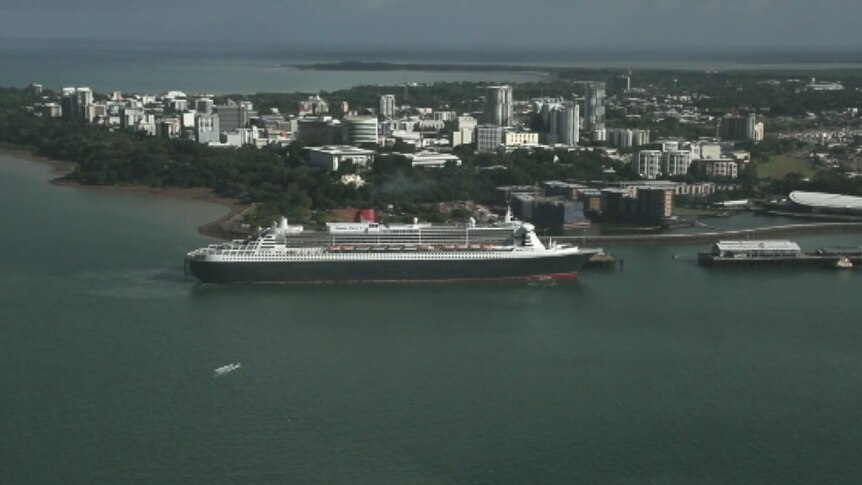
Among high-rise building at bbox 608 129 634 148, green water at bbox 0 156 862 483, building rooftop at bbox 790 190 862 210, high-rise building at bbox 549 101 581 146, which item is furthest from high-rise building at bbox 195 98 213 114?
green water at bbox 0 156 862 483

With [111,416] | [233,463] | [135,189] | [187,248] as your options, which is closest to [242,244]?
[187,248]

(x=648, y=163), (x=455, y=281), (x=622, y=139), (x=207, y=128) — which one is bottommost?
(x=455, y=281)

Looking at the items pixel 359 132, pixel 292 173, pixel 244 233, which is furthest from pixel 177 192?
pixel 359 132

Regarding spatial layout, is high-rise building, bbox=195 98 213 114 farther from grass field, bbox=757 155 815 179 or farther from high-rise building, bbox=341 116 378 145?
grass field, bbox=757 155 815 179

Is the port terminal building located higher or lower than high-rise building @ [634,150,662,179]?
lower

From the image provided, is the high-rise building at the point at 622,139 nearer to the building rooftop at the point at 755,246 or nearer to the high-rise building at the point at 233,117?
the high-rise building at the point at 233,117

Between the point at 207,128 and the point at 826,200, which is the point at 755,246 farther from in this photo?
the point at 207,128
